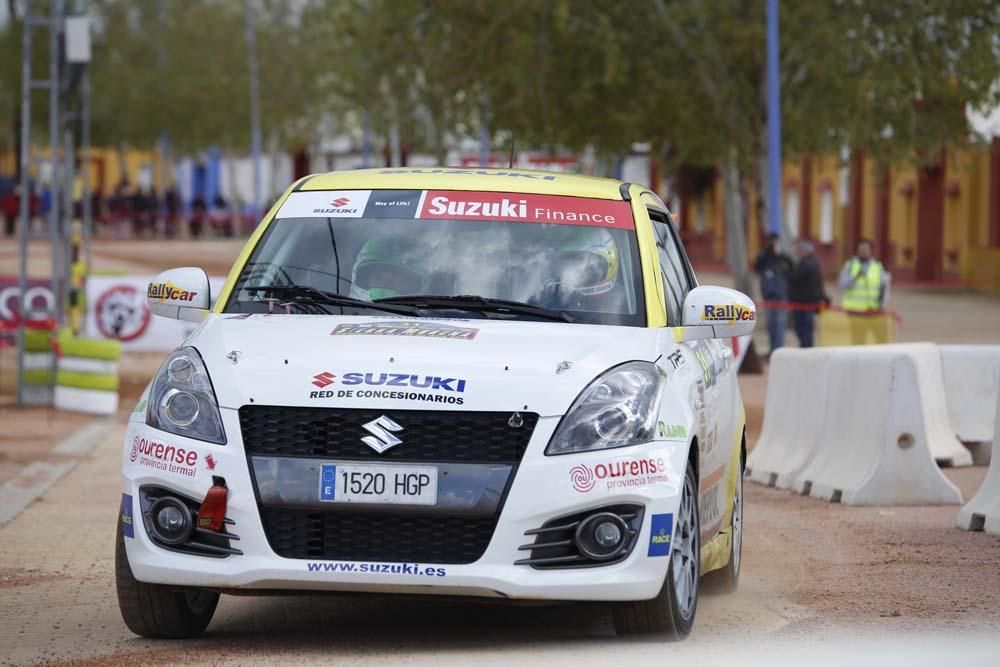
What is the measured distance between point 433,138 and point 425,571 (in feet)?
169

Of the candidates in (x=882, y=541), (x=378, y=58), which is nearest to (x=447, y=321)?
(x=882, y=541)

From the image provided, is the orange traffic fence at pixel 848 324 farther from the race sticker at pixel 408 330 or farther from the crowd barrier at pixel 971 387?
the race sticker at pixel 408 330

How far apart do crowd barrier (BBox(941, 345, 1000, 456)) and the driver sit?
7.76 metres

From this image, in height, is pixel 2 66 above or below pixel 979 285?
above

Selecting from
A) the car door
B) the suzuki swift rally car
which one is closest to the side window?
the car door

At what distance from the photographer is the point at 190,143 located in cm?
7975

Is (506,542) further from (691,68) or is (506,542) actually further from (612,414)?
(691,68)

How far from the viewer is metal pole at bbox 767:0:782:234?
98.5 ft

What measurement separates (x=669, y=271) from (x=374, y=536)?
79.3 inches

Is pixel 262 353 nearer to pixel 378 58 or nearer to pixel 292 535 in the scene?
pixel 292 535

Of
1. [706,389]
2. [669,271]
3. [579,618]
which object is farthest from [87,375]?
[706,389]

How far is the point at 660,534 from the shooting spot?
21.5 ft

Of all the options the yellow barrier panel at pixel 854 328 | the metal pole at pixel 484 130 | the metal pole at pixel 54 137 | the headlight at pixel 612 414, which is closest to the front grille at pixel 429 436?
the headlight at pixel 612 414

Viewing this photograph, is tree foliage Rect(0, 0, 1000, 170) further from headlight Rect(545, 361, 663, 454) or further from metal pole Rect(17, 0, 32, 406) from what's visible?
headlight Rect(545, 361, 663, 454)
